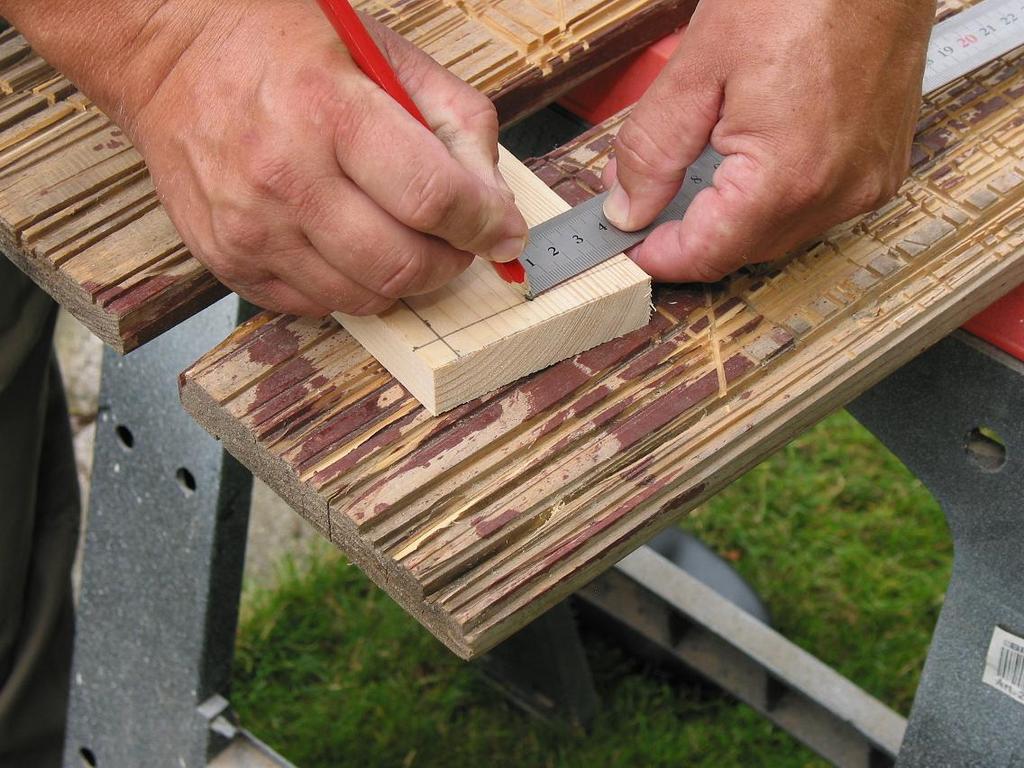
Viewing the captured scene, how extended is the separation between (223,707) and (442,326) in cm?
89

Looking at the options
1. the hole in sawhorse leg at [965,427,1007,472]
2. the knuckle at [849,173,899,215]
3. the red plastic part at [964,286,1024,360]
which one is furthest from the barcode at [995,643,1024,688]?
the knuckle at [849,173,899,215]

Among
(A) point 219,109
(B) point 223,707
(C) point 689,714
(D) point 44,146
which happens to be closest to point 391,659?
(C) point 689,714

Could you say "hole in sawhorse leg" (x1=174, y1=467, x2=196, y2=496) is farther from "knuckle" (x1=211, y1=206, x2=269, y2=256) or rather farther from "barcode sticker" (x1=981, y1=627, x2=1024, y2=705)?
"barcode sticker" (x1=981, y1=627, x2=1024, y2=705)

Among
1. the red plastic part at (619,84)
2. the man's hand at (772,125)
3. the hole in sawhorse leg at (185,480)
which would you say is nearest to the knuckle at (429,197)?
the man's hand at (772,125)

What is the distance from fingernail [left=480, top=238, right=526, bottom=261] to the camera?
1.22m

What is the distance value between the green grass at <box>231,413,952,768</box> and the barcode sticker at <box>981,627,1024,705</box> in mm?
1274

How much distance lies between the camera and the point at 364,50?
1187 millimetres

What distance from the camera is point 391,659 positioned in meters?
2.88

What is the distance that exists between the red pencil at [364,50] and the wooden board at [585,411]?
0.80ft

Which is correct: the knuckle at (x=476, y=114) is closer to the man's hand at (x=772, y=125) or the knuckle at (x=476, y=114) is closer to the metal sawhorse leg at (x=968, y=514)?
the man's hand at (x=772, y=125)

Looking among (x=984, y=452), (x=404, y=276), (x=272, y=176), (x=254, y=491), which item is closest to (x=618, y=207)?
(x=404, y=276)

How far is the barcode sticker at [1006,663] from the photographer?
1.52 m

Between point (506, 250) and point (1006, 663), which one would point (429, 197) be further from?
point (1006, 663)

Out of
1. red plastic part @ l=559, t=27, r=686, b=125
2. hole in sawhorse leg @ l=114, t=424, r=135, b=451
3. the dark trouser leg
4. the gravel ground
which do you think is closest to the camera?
red plastic part @ l=559, t=27, r=686, b=125
